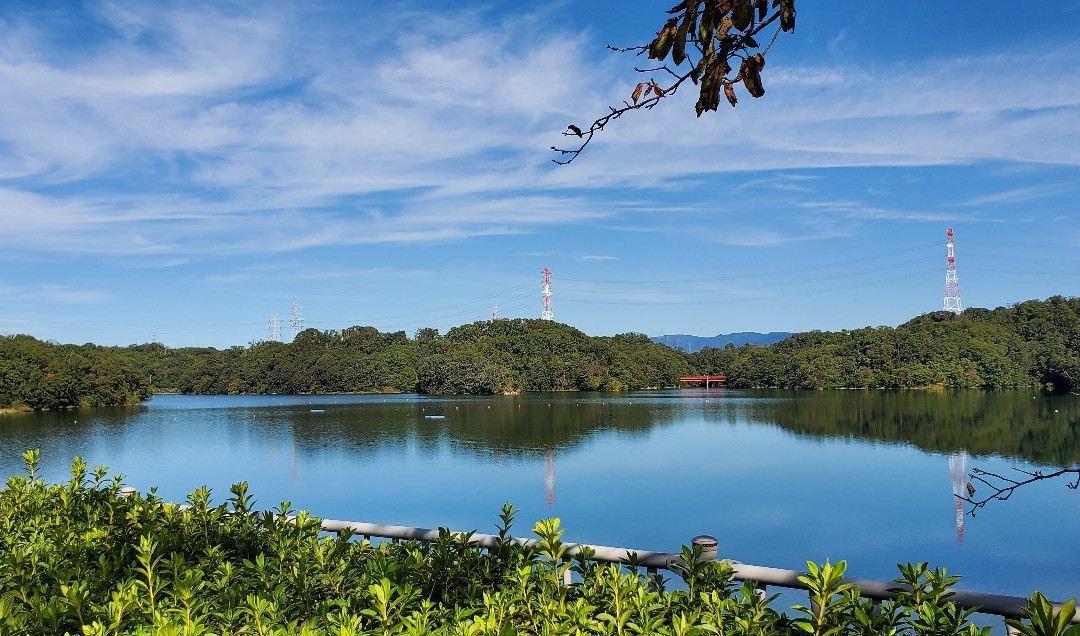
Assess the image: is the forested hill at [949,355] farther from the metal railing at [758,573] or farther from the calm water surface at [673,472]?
the metal railing at [758,573]

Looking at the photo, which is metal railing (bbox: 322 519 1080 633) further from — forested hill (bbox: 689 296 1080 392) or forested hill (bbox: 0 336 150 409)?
forested hill (bbox: 689 296 1080 392)

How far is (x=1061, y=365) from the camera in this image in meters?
62.6

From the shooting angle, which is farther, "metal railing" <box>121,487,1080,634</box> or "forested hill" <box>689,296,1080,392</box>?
"forested hill" <box>689,296,1080,392</box>

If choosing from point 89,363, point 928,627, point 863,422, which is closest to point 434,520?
point 928,627

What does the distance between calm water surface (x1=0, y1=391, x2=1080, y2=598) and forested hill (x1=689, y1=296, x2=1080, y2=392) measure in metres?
26.6

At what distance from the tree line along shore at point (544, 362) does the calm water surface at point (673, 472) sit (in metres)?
16.6

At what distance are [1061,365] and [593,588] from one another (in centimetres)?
7388

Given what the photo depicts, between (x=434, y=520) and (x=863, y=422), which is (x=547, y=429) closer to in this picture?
(x=863, y=422)

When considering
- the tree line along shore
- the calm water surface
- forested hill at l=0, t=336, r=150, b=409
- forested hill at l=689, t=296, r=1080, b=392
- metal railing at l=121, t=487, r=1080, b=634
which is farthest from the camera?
forested hill at l=689, t=296, r=1080, b=392

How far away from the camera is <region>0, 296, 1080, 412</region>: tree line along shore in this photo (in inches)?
2313

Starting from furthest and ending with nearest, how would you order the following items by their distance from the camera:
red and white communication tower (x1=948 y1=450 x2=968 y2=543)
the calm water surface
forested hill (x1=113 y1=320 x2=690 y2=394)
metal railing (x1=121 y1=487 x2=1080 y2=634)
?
forested hill (x1=113 y1=320 x2=690 y2=394) → red and white communication tower (x1=948 y1=450 x2=968 y2=543) → the calm water surface → metal railing (x1=121 y1=487 x2=1080 y2=634)

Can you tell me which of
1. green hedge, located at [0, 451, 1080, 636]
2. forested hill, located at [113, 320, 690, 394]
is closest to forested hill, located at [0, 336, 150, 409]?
forested hill, located at [113, 320, 690, 394]

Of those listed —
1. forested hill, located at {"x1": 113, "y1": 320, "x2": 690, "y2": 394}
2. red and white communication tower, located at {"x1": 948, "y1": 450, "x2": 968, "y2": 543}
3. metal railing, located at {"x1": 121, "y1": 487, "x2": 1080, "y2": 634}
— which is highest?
forested hill, located at {"x1": 113, "y1": 320, "x2": 690, "y2": 394}

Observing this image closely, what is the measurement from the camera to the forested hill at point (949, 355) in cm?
6656
